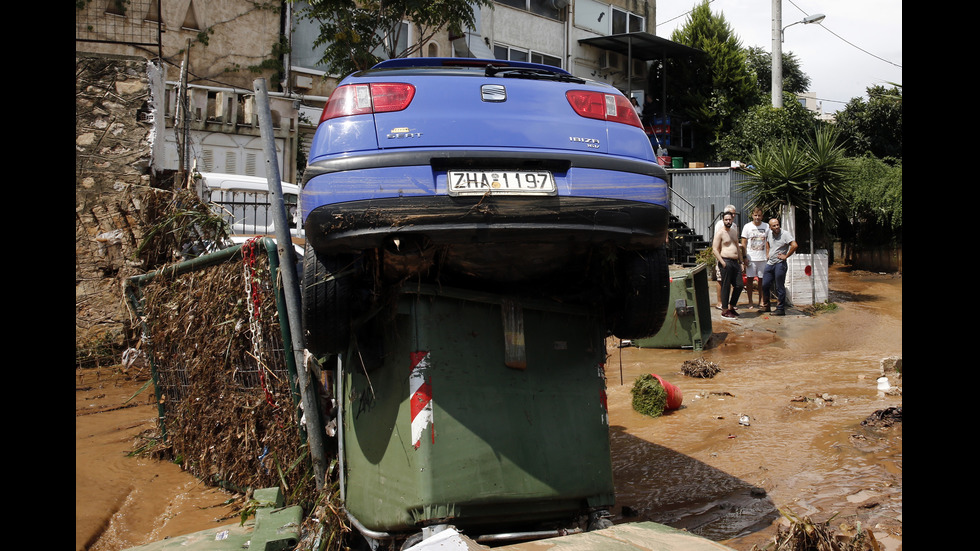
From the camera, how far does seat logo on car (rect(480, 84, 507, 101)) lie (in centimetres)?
311

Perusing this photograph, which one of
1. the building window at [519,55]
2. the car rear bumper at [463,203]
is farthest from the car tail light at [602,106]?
the building window at [519,55]

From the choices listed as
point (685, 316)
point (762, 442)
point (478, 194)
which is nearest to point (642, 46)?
point (685, 316)

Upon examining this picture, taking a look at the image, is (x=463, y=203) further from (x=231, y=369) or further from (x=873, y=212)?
(x=873, y=212)

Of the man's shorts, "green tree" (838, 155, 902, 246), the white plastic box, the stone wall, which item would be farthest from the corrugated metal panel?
the stone wall

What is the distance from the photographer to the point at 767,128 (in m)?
21.4

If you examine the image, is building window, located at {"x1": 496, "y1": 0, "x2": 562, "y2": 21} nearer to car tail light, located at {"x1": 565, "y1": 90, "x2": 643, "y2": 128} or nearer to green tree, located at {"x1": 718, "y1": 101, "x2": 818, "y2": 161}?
green tree, located at {"x1": 718, "y1": 101, "x2": 818, "y2": 161}

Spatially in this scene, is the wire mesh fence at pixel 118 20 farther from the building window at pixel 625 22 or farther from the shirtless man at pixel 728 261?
the building window at pixel 625 22

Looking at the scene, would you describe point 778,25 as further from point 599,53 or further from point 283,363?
point 283,363

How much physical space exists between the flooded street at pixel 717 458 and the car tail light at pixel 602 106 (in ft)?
7.03

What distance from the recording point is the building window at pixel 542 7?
23536 millimetres

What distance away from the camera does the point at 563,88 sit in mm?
3275

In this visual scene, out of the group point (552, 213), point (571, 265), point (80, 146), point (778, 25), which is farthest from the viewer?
point (778, 25)

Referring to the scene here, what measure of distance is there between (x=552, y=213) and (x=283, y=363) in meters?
2.23
